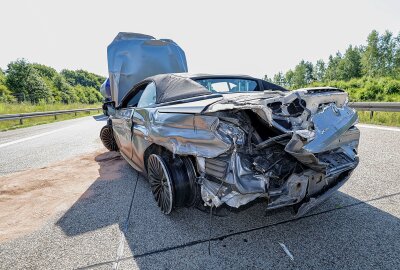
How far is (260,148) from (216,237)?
0.94 meters

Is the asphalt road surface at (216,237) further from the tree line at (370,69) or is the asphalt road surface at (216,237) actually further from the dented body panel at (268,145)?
the tree line at (370,69)

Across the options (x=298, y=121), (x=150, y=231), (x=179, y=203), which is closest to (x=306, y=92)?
(x=298, y=121)

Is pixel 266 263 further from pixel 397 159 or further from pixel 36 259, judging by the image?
pixel 397 159

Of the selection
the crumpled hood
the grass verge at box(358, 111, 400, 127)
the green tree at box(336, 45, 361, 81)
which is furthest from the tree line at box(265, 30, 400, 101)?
the crumpled hood

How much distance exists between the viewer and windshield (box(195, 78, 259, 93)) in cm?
333

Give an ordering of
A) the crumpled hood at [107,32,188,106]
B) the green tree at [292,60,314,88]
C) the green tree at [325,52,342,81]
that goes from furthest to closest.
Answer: the green tree at [292,60,314,88] → the green tree at [325,52,342,81] → the crumpled hood at [107,32,188,106]

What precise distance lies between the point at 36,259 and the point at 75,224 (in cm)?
57

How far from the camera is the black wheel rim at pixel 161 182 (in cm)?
253

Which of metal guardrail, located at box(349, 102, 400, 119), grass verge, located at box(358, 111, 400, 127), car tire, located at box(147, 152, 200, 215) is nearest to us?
car tire, located at box(147, 152, 200, 215)

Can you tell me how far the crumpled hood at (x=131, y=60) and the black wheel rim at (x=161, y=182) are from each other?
12.9ft

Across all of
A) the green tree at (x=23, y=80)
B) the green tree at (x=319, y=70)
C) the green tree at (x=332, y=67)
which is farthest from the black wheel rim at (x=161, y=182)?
the green tree at (x=319, y=70)

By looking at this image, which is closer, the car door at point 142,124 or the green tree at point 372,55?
the car door at point 142,124

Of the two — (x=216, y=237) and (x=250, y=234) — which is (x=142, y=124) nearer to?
(x=216, y=237)

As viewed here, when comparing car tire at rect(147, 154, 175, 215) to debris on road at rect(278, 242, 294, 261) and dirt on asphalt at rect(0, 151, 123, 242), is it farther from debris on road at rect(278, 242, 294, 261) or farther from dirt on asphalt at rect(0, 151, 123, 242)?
dirt on asphalt at rect(0, 151, 123, 242)
